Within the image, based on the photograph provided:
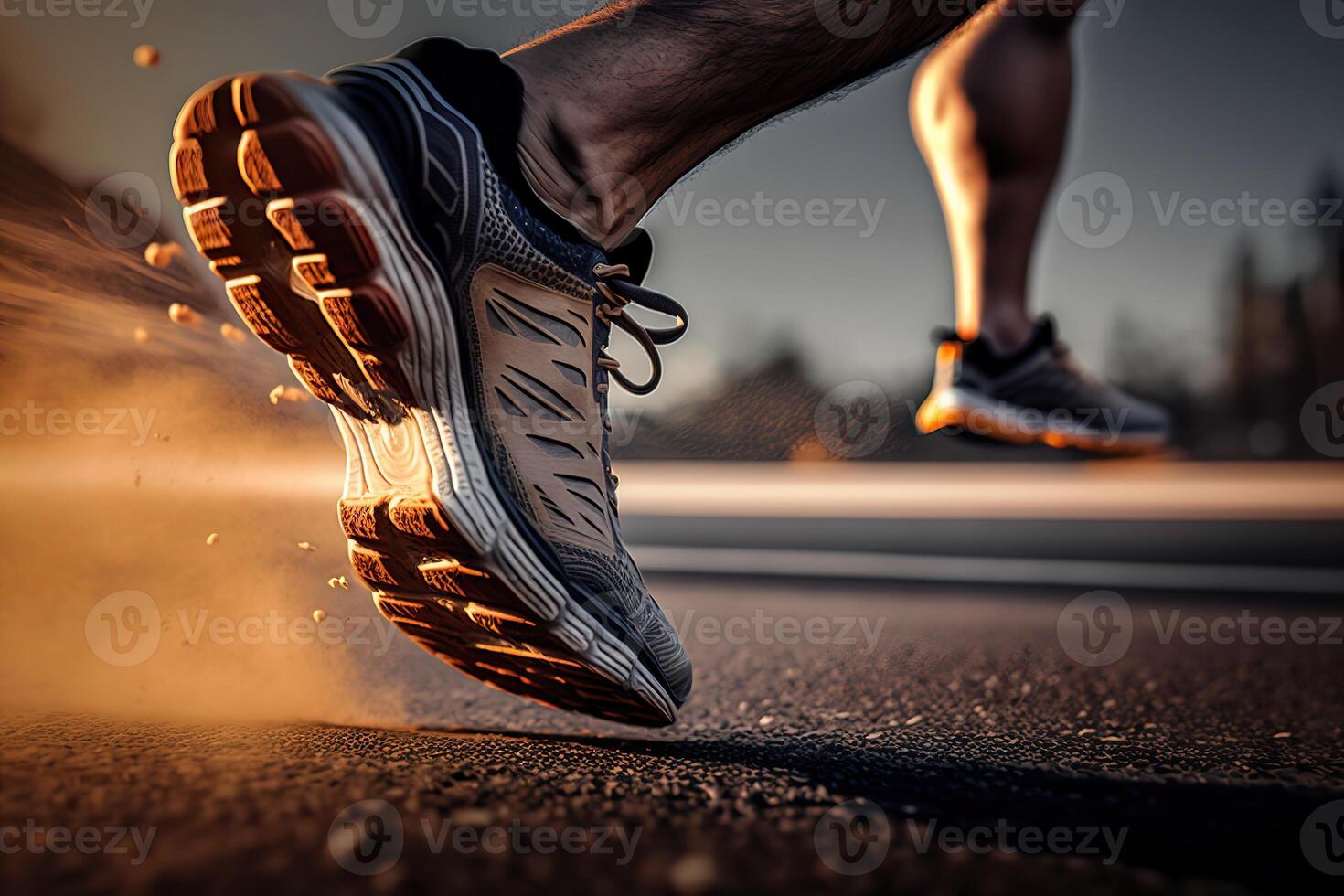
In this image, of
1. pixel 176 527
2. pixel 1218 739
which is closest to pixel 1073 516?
pixel 1218 739

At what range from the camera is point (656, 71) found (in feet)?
3.79

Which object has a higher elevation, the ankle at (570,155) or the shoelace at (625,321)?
the ankle at (570,155)

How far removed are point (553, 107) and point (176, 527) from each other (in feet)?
3.85

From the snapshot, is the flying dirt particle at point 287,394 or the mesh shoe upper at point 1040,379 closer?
the flying dirt particle at point 287,394

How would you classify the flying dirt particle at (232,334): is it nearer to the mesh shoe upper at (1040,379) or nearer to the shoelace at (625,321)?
the shoelace at (625,321)

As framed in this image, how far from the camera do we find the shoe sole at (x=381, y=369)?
0.89m

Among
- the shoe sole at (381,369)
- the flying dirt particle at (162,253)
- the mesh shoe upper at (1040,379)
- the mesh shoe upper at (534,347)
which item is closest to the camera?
the shoe sole at (381,369)

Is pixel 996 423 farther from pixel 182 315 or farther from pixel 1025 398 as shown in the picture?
pixel 182 315

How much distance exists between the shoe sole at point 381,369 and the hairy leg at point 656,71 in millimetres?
256

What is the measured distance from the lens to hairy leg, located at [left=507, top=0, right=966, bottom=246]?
1128 mm

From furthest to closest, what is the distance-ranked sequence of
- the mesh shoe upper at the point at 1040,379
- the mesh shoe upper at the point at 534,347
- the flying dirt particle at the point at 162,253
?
the mesh shoe upper at the point at 1040,379, the flying dirt particle at the point at 162,253, the mesh shoe upper at the point at 534,347

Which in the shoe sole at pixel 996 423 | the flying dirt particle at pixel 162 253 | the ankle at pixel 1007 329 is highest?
the ankle at pixel 1007 329

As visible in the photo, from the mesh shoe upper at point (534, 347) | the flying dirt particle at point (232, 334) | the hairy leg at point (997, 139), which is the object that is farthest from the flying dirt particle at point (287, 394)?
the hairy leg at point (997, 139)

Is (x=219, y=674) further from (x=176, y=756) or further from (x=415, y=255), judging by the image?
(x=415, y=255)
